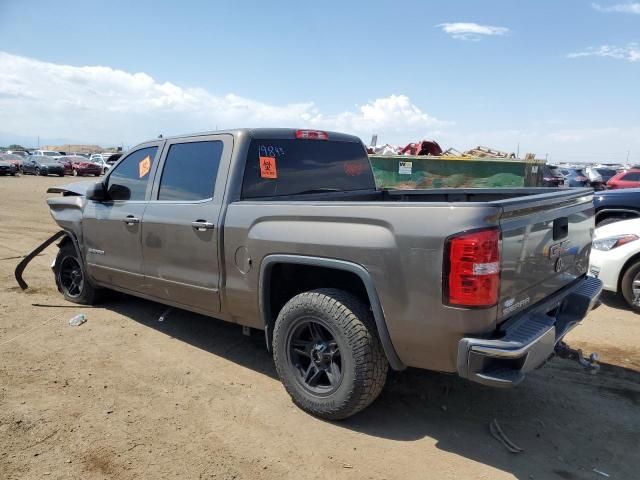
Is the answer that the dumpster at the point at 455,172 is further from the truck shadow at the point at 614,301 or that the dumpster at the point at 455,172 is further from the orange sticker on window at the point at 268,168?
the orange sticker on window at the point at 268,168

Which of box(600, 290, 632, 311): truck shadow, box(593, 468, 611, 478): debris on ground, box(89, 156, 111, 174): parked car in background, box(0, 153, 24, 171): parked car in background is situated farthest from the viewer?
box(89, 156, 111, 174): parked car in background

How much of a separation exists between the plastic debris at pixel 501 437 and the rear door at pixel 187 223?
219cm

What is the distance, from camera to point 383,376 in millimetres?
3219

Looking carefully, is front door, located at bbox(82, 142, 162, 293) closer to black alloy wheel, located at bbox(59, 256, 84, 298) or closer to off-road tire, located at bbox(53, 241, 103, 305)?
off-road tire, located at bbox(53, 241, 103, 305)

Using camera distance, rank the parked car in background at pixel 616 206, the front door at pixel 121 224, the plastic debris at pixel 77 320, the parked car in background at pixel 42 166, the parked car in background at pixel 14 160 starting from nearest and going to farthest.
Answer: the front door at pixel 121 224 < the plastic debris at pixel 77 320 < the parked car in background at pixel 616 206 < the parked car in background at pixel 14 160 < the parked car in background at pixel 42 166

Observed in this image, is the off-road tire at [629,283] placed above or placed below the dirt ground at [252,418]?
above

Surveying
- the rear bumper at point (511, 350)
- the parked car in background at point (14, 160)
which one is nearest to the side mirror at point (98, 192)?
the rear bumper at point (511, 350)

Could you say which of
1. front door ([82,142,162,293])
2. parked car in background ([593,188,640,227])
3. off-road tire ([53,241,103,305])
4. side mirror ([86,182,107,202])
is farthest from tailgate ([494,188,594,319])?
parked car in background ([593,188,640,227])

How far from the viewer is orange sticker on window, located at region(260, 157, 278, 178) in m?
4.03

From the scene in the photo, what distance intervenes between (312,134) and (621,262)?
406 centimetres

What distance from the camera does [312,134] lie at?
449 cm

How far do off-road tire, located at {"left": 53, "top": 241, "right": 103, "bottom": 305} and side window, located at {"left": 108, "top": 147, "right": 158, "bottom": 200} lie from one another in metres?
1.10

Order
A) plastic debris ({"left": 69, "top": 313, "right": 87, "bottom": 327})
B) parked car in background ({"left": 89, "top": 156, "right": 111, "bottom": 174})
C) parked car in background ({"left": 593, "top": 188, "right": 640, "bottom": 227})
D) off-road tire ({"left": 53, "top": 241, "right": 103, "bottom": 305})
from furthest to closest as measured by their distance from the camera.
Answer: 1. parked car in background ({"left": 89, "top": 156, "right": 111, "bottom": 174})
2. parked car in background ({"left": 593, "top": 188, "right": 640, "bottom": 227})
3. off-road tire ({"left": 53, "top": 241, "right": 103, "bottom": 305})
4. plastic debris ({"left": 69, "top": 313, "right": 87, "bottom": 327})

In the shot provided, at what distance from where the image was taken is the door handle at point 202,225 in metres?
3.91
